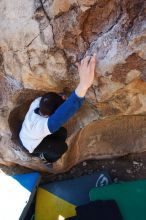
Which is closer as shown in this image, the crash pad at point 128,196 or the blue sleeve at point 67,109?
the blue sleeve at point 67,109

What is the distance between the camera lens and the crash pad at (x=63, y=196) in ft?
7.50

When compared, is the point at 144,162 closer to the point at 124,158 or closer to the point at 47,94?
the point at 124,158

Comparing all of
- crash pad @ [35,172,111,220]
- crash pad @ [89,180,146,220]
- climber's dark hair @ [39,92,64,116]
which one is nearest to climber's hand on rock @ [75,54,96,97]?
climber's dark hair @ [39,92,64,116]

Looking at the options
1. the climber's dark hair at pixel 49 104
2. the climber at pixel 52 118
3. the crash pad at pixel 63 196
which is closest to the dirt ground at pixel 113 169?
the crash pad at pixel 63 196

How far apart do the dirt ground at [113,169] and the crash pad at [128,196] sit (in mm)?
170

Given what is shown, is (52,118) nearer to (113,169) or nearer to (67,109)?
(67,109)

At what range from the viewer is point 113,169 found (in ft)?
8.08

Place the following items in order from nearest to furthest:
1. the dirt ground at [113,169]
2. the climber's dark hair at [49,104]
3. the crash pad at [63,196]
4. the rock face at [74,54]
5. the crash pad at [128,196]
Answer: the rock face at [74,54] → the climber's dark hair at [49,104] → the crash pad at [128,196] → the crash pad at [63,196] → the dirt ground at [113,169]

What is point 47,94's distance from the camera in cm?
178

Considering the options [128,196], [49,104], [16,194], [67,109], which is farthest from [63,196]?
[67,109]

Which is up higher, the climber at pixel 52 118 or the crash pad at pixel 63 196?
the climber at pixel 52 118

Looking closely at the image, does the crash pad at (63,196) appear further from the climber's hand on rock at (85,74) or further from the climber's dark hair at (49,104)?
the climber's hand on rock at (85,74)

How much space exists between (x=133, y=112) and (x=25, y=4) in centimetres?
72

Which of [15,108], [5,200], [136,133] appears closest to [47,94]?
[15,108]
